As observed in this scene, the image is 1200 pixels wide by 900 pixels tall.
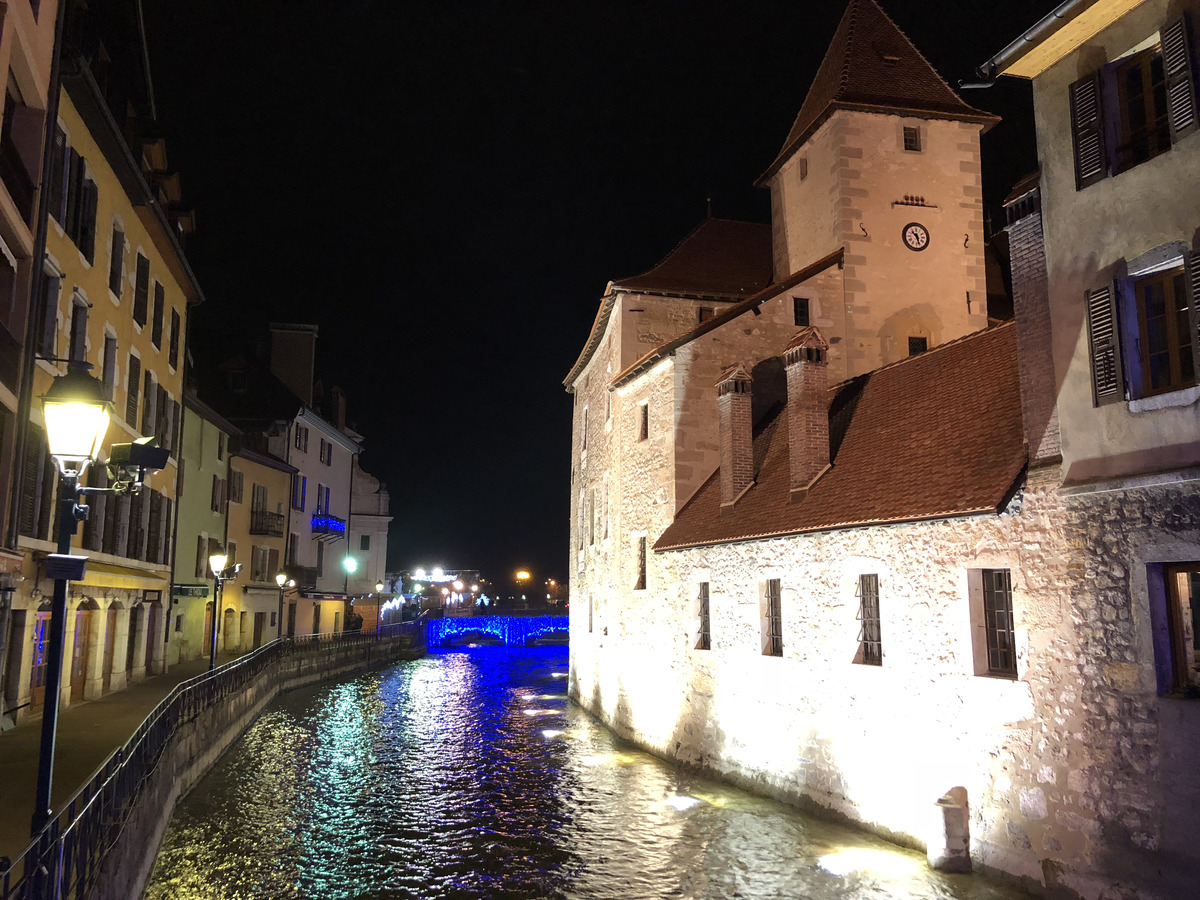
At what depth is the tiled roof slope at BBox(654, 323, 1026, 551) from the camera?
509 inches

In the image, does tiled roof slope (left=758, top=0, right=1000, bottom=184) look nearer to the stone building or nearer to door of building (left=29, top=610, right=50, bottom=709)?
the stone building

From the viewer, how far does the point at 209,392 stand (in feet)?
134

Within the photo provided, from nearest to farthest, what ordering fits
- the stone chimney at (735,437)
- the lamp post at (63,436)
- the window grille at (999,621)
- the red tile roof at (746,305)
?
the lamp post at (63,436)
the window grille at (999,621)
the stone chimney at (735,437)
the red tile roof at (746,305)

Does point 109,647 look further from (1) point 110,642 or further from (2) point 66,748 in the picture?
(2) point 66,748

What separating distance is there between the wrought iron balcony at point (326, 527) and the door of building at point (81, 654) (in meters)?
26.7

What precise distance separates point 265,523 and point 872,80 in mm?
29020

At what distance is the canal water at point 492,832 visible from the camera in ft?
40.1

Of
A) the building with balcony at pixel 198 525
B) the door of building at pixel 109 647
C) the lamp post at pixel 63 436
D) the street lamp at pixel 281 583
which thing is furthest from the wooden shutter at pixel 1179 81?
the street lamp at pixel 281 583

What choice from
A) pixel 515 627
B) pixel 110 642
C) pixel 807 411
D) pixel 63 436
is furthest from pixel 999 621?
pixel 515 627

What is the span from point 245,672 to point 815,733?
1588cm

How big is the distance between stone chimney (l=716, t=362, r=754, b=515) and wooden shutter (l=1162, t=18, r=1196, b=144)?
445 inches

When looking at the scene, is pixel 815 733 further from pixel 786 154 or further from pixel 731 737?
pixel 786 154

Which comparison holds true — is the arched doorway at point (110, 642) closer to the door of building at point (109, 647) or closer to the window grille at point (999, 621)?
the door of building at point (109, 647)

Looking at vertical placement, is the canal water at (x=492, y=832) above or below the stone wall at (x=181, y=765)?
below
